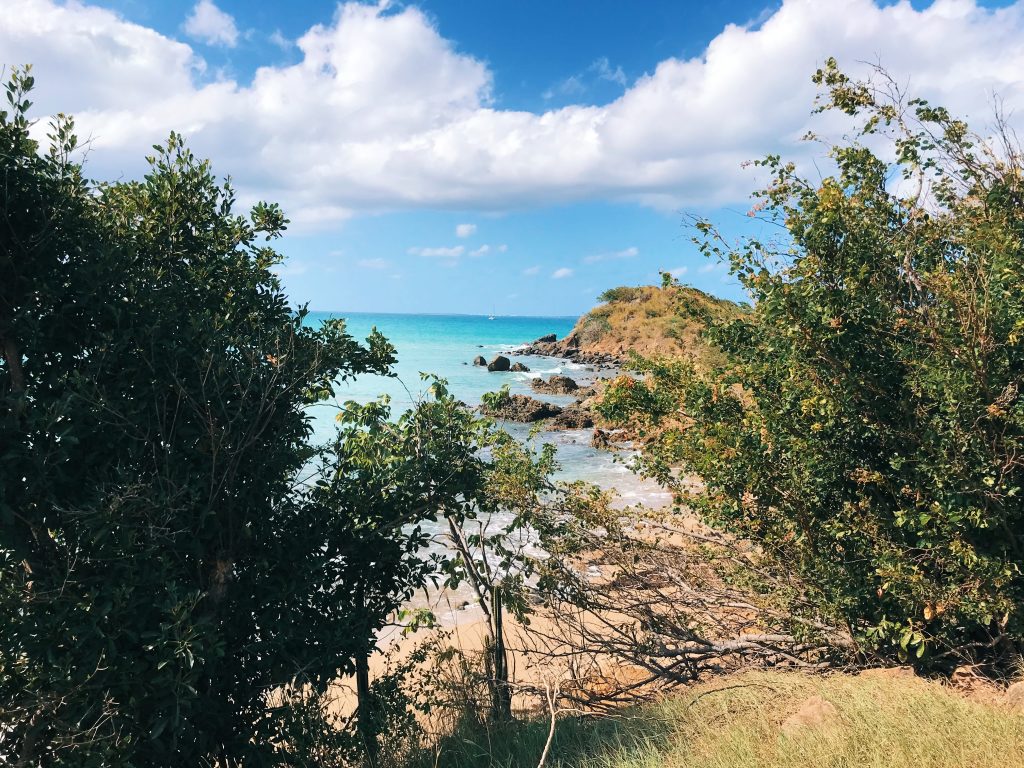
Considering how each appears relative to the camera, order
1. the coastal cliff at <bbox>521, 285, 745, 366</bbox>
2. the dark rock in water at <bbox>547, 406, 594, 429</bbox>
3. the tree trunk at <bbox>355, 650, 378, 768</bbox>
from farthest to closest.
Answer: the coastal cliff at <bbox>521, 285, 745, 366</bbox> < the dark rock in water at <bbox>547, 406, 594, 429</bbox> < the tree trunk at <bbox>355, 650, 378, 768</bbox>

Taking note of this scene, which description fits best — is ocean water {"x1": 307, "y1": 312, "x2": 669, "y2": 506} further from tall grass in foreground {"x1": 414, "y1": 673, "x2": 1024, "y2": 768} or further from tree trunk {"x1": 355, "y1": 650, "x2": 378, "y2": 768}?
tall grass in foreground {"x1": 414, "y1": 673, "x2": 1024, "y2": 768}

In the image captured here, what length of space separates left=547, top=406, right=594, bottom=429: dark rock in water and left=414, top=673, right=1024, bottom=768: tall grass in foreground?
26.1 metres

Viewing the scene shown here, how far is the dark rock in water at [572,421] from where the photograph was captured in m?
33.0

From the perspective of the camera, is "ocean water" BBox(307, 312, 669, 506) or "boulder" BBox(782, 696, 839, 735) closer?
"boulder" BBox(782, 696, 839, 735)

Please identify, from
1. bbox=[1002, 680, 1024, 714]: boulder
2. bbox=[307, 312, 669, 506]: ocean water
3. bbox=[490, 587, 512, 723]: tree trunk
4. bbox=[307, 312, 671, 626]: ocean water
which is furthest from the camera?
bbox=[307, 312, 669, 506]: ocean water

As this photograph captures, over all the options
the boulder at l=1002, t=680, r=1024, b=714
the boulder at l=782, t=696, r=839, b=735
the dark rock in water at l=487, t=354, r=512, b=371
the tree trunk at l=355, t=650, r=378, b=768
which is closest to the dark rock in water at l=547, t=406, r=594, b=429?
the tree trunk at l=355, t=650, r=378, b=768

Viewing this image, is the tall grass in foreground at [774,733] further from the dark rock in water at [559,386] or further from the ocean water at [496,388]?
the dark rock in water at [559,386]

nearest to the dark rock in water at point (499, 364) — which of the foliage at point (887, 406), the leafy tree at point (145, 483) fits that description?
the foliage at point (887, 406)

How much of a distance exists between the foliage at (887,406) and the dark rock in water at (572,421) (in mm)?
25324

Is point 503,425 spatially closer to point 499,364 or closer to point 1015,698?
point 1015,698

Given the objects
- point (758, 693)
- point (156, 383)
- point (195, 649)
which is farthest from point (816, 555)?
point (156, 383)

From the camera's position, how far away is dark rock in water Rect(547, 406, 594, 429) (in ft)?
108

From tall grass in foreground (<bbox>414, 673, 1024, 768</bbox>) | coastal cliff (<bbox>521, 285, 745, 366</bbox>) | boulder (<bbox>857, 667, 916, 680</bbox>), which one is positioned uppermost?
coastal cliff (<bbox>521, 285, 745, 366</bbox>)

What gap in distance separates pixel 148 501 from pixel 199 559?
0.76m
